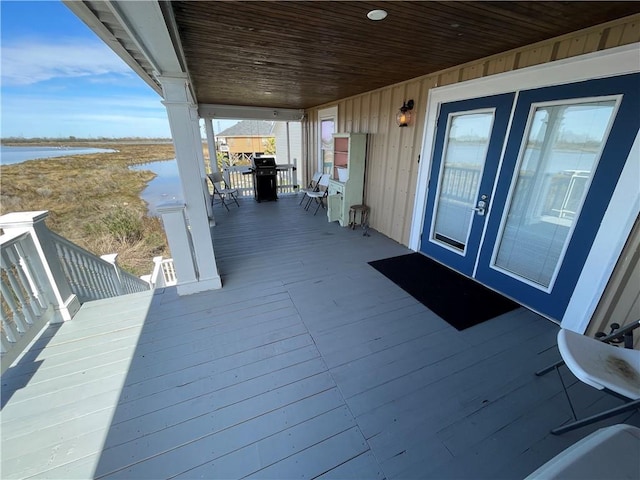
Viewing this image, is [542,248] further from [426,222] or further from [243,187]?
[243,187]

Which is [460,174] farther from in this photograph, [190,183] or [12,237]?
[12,237]

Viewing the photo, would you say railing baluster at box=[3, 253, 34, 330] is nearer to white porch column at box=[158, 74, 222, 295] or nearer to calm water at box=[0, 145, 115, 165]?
white porch column at box=[158, 74, 222, 295]

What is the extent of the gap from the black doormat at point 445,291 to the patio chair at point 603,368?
0.83 m

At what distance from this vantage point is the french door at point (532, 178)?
1.90 metres

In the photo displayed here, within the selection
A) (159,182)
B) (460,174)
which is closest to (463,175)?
(460,174)

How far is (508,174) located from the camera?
2.52m

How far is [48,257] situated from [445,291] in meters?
3.72

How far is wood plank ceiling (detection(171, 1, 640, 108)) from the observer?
1597mm

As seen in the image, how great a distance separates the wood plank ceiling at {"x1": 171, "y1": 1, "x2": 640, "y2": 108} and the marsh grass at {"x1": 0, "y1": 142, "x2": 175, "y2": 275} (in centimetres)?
698

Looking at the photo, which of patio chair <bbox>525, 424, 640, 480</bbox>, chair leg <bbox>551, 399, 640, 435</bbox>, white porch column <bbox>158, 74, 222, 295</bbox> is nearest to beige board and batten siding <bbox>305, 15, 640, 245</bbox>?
chair leg <bbox>551, 399, 640, 435</bbox>

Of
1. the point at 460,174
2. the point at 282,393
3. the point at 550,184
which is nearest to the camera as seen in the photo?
the point at 282,393

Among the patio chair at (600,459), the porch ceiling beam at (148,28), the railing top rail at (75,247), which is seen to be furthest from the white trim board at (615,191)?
the railing top rail at (75,247)

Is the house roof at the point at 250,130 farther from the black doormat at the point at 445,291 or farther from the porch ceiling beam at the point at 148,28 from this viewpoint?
the porch ceiling beam at the point at 148,28

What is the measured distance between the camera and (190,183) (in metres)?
2.40
